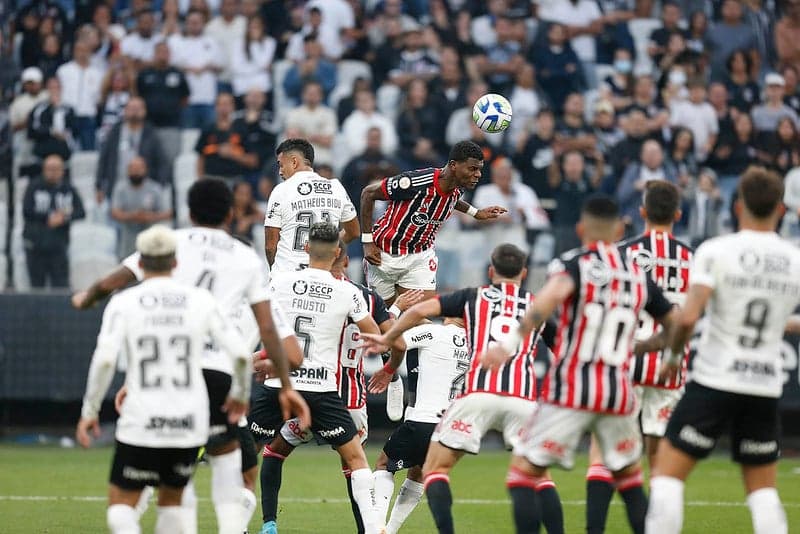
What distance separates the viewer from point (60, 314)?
17422 millimetres

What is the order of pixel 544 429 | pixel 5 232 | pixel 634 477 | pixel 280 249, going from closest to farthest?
pixel 544 429 → pixel 634 477 → pixel 280 249 → pixel 5 232

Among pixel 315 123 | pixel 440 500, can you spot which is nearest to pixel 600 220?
pixel 440 500

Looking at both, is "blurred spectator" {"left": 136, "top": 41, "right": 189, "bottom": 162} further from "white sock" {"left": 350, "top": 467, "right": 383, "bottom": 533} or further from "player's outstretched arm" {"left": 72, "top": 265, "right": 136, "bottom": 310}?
"player's outstretched arm" {"left": 72, "top": 265, "right": 136, "bottom": 310}

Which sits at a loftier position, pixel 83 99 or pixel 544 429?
pixel 83 99

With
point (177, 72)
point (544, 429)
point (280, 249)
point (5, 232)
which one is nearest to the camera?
point (544, 429)

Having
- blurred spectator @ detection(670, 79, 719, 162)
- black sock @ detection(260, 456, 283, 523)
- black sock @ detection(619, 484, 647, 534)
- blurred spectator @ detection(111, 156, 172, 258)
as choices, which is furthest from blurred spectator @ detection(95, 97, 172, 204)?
black sock @ detection(619, 484, 647, 534)

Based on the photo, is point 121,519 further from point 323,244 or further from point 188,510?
point 323,244

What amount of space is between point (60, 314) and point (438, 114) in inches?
244

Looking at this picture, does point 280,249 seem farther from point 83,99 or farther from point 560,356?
point 83,99

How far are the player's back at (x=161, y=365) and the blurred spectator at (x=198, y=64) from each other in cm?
1320

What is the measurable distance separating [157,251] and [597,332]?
2.57 m

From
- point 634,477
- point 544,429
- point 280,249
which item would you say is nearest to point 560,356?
point 544,429

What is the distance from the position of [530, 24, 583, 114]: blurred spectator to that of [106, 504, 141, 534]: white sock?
14.7 m

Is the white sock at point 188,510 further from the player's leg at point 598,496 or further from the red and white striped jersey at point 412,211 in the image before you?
the red and white striped jersey at point 412,211
